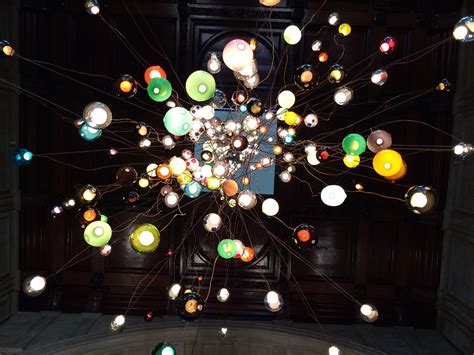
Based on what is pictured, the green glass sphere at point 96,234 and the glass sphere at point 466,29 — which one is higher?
the glass sphere at point 466,29

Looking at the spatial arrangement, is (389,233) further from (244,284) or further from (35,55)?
(35,55)

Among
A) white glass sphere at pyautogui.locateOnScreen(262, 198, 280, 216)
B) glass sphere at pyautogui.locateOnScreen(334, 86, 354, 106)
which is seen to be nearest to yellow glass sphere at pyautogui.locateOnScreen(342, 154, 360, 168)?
glass sphere at pyautogui.locateOnScreen(334, 86, 354, 106)

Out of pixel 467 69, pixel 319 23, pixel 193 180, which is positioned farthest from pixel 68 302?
pixel 467 69

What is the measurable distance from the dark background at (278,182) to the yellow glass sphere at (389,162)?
323 cm

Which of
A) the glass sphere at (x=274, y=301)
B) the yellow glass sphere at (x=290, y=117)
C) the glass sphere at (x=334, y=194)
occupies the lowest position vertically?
the glass sphere at (x=274, y=301)

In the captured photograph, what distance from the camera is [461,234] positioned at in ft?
17.0

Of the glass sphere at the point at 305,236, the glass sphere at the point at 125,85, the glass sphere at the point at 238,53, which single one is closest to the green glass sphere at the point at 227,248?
the glass sphere at the point at 305,236

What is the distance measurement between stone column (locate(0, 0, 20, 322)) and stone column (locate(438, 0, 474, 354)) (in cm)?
708

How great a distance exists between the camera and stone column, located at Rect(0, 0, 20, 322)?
5.32 meters

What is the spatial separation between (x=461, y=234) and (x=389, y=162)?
3607 mm

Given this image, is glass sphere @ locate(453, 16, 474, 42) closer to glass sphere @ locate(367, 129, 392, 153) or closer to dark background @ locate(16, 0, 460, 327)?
glass sphere @ locate(367, 129, 392, 153)

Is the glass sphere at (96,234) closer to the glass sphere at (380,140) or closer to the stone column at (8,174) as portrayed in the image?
the glass sphere at (380,140)

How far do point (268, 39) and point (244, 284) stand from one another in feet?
14.0

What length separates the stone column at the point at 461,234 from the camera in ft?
16.3
